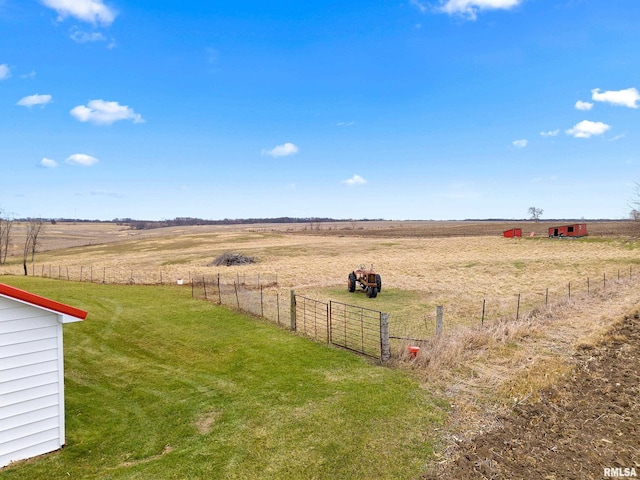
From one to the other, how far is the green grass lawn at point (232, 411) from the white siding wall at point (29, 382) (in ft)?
1.27

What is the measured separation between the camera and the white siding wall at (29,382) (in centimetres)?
733

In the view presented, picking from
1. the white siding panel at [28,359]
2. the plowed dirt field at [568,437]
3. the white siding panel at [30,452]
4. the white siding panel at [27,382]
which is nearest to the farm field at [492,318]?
the plowed dirt field at [568,437]

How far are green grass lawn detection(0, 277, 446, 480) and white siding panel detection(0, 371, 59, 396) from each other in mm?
1400

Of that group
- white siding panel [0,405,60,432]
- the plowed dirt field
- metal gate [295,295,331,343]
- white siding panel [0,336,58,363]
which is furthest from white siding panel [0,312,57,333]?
metal gate [295,295,331,343]

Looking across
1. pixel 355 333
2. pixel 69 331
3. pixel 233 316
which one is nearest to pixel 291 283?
pixel 233 316

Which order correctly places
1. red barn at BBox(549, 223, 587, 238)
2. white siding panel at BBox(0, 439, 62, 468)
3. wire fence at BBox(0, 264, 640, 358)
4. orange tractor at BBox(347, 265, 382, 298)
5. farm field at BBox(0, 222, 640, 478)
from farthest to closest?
red barn at BBox(549, 223, 587, 238), orange tractor at BBox(347, 265, 382, 298), wire fence at BBox(0, 264, 640, 358), farm field at BBox(0, 222, 640, 478), white siding panel at BBox(0, 439, 62, 468)

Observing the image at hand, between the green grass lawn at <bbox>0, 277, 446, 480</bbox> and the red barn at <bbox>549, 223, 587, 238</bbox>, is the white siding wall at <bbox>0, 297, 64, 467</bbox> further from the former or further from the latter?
the red barn at <bbox>549, 223, 587, 238</bbox>

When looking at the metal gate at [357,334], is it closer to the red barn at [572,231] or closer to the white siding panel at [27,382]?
the white siding panel at [27,382]

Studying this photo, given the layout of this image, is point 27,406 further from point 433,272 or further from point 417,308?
point 433,272

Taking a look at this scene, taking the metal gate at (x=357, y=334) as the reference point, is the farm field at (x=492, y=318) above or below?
above

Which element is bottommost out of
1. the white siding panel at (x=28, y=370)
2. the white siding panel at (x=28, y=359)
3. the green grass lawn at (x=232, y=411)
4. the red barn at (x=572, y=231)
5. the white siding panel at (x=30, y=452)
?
the green grass lawn at (x=232, y=411)

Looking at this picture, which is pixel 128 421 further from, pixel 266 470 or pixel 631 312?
pixel 631 312

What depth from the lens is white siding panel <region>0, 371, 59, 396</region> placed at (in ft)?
24.0

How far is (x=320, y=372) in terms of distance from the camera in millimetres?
11844
